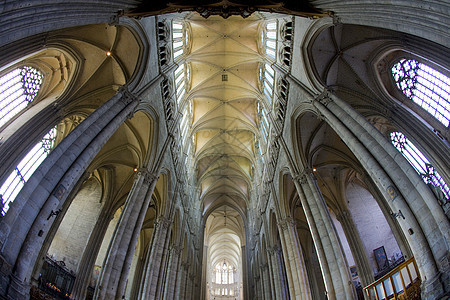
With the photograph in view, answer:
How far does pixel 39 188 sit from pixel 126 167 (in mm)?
13417

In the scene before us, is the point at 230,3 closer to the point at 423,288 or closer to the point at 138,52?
the point at 138,52

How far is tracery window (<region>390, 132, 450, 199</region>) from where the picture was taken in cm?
1288

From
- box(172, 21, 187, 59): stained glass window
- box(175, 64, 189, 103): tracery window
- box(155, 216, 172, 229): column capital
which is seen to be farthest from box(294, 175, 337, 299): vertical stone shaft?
box(172, 21, 187, 59): stained glass window

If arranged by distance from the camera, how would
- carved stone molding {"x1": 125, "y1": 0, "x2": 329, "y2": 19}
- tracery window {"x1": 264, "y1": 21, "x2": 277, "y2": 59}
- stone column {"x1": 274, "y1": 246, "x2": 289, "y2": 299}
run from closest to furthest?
carved stone molding {"x1": 125, "y1": 0, "x2": 329, "y2": 19} → tracery window {"x1": 264, "y1": 21, "x2": 277, "y2": 59} → stone column {"x1": 274, "y1": 246, "x2": 289, "y2": 299}

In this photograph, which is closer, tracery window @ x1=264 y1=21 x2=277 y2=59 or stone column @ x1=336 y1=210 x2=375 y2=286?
stone column @ x1=336 y1=210 x2=375 y2=286

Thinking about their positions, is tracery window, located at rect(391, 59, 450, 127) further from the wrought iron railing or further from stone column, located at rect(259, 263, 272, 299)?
stone column, located at rect(259, 263, 272, 299)

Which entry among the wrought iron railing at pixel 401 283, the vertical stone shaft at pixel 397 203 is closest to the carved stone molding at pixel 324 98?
the vertical stone shaft at pixel 397 203

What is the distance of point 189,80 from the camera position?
74.7ft

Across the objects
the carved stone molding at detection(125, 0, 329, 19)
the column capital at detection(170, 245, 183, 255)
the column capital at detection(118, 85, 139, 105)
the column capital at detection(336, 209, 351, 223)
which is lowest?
the column capital at detection(170, 245, 183, 255)

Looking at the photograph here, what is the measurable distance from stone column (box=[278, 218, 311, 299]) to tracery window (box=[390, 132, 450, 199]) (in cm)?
761

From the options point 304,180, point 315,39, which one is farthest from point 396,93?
point 304,180

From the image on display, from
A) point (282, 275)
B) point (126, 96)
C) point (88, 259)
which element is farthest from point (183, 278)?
point (126, 96)

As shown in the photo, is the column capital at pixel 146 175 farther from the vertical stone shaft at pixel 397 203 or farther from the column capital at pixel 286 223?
the vertical stone shaft at pixel 397 203

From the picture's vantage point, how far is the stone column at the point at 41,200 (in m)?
5.88
